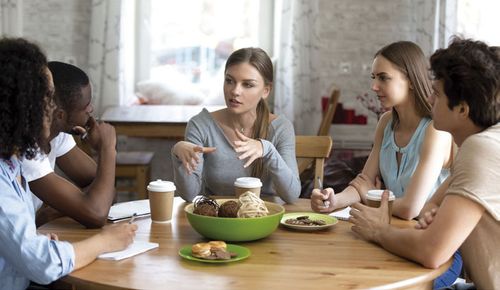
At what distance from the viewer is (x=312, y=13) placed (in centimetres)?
502

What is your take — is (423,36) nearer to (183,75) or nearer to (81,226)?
(183,75)

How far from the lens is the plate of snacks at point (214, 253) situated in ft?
5.16

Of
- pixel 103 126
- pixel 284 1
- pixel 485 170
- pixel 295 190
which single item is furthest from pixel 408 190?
pixel 284 1

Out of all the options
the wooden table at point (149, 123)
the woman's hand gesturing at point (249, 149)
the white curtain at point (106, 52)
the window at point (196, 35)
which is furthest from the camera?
the window at point (196, 35)

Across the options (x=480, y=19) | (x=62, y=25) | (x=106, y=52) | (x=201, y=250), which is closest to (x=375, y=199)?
(x=201, y=250)

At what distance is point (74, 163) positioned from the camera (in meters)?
2.36

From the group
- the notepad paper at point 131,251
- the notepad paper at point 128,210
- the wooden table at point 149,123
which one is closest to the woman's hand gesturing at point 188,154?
the notepad paper at point 128,210

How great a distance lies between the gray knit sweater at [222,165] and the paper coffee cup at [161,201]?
12.3 inches

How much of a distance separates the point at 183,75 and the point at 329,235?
3795mm

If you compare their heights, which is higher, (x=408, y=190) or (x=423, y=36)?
(x=423, y=36)

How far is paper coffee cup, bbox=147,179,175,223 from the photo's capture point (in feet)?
6.48

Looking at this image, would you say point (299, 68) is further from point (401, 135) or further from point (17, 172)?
point (17, 172)

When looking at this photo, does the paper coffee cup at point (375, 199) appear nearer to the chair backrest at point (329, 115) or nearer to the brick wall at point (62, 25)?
the chair backrest at point (329, 115)

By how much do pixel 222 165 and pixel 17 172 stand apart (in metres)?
0.95
